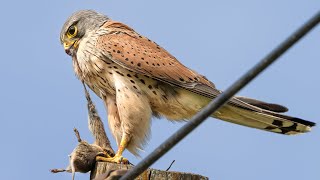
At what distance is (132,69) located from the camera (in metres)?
5.94

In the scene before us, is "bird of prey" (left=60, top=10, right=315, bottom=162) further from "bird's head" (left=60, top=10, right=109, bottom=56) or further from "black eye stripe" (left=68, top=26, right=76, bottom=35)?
"black eye stripe" (left=68, top=26, right=76, bottom=35)

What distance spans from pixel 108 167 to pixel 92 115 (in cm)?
119

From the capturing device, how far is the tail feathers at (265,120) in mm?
5869

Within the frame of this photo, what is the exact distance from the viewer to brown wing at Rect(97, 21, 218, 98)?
19.7ft

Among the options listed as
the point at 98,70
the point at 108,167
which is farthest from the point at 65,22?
the point at 108,167

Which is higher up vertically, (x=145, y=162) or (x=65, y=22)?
(x=65, y=22)

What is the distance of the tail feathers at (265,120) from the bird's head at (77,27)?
4.90ft

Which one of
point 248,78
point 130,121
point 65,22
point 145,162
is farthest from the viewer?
point 65,22

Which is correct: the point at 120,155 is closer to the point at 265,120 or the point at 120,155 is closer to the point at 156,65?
the point at 156,65

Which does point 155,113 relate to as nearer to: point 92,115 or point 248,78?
point 92,115

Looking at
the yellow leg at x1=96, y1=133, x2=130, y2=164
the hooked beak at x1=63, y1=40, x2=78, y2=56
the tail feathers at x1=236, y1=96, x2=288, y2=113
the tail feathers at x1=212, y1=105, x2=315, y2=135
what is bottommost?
the yellow leg at x1=96, y1=133, x2=130, y2=164

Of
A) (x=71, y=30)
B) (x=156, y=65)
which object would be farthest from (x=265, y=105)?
(x=71, y=30)

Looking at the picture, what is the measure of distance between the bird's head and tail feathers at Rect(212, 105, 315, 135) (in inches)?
58.9

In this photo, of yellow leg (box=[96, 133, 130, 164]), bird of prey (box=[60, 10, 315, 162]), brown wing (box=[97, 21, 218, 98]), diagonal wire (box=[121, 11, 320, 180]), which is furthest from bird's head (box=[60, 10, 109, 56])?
diagonal wire (box=[121, 11, 320, 180])
